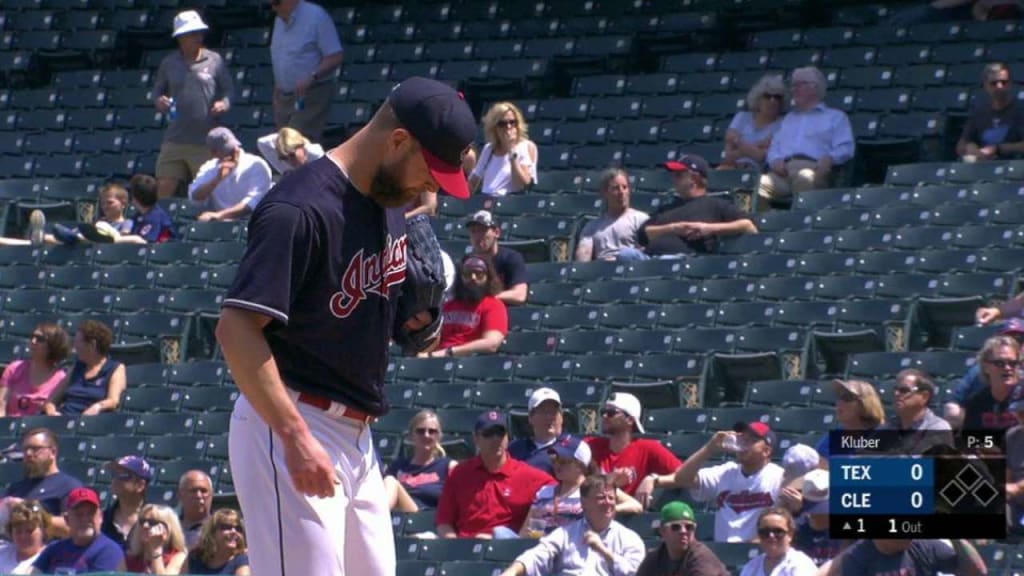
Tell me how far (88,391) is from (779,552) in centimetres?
554

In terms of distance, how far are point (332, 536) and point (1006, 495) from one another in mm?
4439

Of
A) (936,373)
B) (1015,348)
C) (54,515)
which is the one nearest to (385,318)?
(1015,348)

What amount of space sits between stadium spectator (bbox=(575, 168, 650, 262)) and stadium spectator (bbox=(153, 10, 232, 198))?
12.6 feet

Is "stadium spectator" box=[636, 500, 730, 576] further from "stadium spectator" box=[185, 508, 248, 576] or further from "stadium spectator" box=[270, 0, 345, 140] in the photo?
"stadium spectator" box=[270, 0, 345, 140]

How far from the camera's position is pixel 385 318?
14.0 ft

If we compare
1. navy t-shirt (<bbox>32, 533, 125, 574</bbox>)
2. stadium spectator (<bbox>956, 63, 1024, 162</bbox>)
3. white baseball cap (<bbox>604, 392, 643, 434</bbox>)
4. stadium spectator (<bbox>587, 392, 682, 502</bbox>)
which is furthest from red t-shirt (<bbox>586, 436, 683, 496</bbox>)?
stadium spectator (<bbox>956, 63, 1024, 162</bbox>)

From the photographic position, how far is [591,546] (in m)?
8.63

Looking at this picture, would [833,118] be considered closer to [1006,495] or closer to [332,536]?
[1006,495]

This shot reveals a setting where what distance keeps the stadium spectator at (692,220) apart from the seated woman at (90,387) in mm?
3227

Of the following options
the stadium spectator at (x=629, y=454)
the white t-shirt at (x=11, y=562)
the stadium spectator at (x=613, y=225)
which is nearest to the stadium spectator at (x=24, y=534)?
the white t-shirt at (x=11, y=562)

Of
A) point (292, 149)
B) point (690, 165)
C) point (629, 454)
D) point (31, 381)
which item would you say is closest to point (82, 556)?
point (629, 454)

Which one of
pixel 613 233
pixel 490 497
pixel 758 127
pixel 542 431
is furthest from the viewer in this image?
pixel 758 127

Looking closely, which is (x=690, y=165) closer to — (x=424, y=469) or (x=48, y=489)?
(x=424, y=469)

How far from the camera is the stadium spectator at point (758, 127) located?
41.0 feet
